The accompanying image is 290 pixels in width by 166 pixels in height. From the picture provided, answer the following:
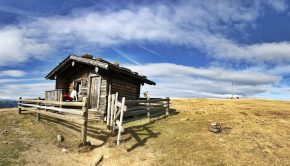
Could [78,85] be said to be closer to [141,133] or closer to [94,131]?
[94,131]

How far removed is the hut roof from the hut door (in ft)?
5.55

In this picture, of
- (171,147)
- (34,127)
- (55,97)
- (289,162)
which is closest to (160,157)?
(171,147)

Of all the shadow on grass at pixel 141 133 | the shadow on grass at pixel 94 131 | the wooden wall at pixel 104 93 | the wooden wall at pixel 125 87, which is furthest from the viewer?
the wooden wall at pixel 125 87

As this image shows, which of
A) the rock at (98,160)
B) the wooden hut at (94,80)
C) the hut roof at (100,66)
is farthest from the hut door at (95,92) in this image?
the rock at (98,160)

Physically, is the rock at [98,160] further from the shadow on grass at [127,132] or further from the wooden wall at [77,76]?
the wooden wall at [77,76]

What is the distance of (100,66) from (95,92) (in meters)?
3.05

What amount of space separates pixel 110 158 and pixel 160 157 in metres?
2.46

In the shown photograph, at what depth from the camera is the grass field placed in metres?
12.8

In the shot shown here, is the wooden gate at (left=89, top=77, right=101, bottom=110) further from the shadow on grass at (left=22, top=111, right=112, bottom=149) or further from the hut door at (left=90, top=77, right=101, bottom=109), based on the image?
the shadow on grass at (left=22, top=111, right=112, bottom=149)

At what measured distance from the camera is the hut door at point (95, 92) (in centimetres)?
2150

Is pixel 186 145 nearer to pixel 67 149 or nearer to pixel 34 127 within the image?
pixel 67 149

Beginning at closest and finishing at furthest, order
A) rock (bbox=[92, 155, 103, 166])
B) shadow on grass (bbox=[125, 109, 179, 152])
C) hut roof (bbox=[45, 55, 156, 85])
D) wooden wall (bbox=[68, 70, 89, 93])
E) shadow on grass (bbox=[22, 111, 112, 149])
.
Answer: rock (bbox=[92, 155, 103, 166]) → shadow on grass (bbox=[125, 109, 179, 152]) → shadow on grass (bbox=[22, 111, 112, 149]) → hut roof (bbox=[45, 55, 156, 85]) → wooden wall (bbox=[68, 70, 89, 93])

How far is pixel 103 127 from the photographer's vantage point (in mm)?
16453

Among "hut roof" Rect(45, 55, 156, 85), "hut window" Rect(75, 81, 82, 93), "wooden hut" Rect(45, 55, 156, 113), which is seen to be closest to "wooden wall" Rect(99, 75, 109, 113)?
"wooden hut" Rect(45, 55, 156, 113)
